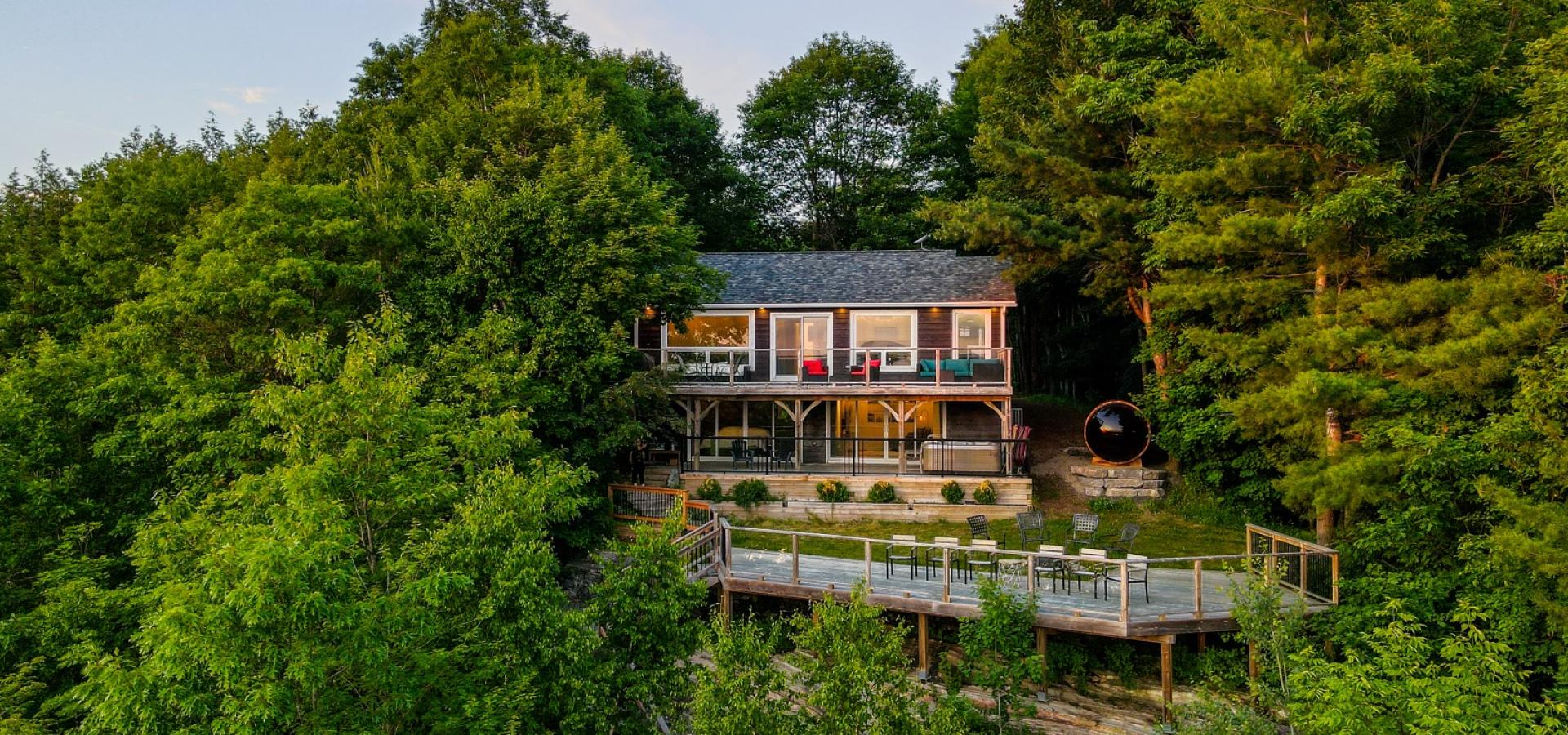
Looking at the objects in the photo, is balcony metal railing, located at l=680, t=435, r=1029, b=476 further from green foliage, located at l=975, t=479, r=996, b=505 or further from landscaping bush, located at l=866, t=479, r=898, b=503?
landscaping bush, located at l=866, t=479, r=898, b=503

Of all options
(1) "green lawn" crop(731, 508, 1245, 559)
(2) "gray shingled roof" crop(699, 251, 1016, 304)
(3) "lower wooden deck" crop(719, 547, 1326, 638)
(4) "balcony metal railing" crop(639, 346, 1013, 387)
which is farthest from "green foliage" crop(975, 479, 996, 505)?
(2) "gray shingled roof" crop(699, 251, 1016, 304)

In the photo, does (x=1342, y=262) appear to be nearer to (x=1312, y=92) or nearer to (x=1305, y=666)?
(x=1312, y=92)

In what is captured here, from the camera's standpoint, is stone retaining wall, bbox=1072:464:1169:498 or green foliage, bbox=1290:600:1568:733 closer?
green foliage, bbox=1290:600:1568:733

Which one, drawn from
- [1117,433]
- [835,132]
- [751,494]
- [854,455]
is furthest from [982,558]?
[835,132]

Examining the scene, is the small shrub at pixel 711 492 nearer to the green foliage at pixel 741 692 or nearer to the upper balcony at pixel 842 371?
the upper balcony at pixel 842 371

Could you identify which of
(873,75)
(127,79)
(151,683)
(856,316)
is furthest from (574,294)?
(873,75)

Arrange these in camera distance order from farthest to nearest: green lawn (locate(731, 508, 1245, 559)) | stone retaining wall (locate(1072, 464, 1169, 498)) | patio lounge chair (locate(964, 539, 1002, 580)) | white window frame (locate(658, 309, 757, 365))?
white window frame (locate(658, 309, 757, 365))
stone retaining wall (locate(1072, 464, 1169, 498))
green lawn (locate(731, 508, 1245, 559))
patio lounge chair (locate(964, 539, 1002, 580))

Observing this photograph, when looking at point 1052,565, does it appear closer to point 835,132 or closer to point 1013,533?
point 1013,533
